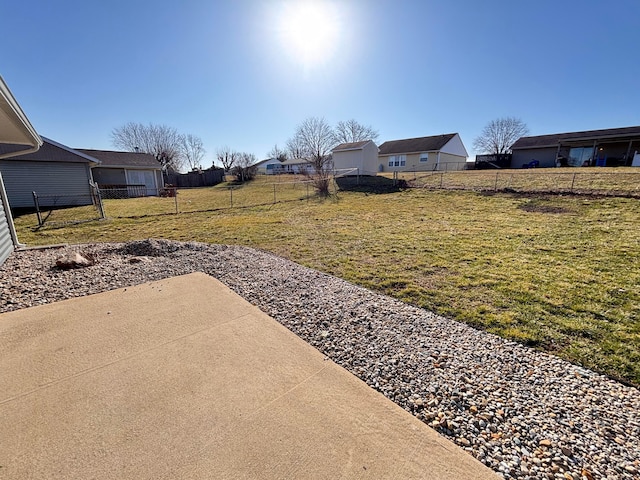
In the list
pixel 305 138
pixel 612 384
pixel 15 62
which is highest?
pixel 305 138

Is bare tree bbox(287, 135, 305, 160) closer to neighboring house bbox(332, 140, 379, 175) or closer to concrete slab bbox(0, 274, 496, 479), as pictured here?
neighboring house bbox(332, 140, 379, 175)

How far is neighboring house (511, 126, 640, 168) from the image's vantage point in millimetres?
22344

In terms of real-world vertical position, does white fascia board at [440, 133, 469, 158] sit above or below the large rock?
above

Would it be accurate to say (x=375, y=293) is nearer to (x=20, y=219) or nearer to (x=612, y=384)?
(x=612, y=384)

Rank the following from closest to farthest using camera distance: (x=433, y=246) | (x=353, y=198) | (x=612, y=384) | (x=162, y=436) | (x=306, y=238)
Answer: (x=162, y=436)
(x=612, y=384)
(x=433, y=246)
(x=306, y=238)
(x=353, y=198)

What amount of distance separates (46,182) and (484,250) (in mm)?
20185

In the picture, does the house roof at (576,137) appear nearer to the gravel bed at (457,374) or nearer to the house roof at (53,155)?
the gravel bed at (457,374)

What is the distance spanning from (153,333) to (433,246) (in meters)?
5.77

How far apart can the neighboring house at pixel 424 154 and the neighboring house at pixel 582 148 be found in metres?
5.54

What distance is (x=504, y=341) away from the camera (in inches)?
119

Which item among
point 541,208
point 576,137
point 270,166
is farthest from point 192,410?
point 270,166

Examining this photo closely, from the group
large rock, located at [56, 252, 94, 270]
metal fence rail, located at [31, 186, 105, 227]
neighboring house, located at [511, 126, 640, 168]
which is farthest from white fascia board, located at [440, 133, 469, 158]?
large rock, located at [56, 252, 94, 270]

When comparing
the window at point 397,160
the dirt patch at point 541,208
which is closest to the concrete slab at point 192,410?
the dirt patch at point 541,208

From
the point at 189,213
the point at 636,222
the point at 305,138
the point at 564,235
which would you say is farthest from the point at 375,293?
the point at 305,138
